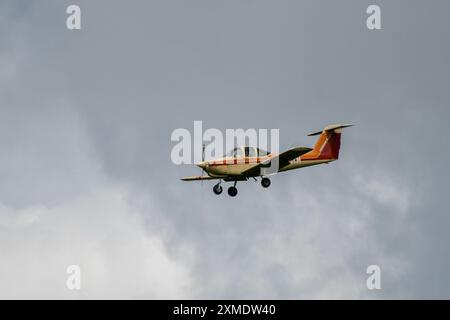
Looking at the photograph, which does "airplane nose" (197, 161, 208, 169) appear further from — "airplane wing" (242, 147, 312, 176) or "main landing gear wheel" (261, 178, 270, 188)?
"main landing gear wheel" (261, 178, 270, 188)

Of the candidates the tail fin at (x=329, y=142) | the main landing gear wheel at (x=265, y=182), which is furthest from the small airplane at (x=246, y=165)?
the tail fin at (x=329, y=142)

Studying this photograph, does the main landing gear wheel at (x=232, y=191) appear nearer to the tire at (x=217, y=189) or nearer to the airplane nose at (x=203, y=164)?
the tire at (x=217, y=189)

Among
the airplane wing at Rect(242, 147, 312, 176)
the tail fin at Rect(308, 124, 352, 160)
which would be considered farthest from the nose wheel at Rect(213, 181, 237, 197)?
the tail fin at Rect(308, 124, 352, 160)

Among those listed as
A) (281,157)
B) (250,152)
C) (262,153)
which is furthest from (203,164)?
(281,157)

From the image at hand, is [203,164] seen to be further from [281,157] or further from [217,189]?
[281,157]

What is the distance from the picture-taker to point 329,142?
63.9 metres

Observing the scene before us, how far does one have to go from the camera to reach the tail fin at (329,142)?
63469 millimetres

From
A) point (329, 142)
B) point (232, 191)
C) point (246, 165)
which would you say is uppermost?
point (329, 142)
